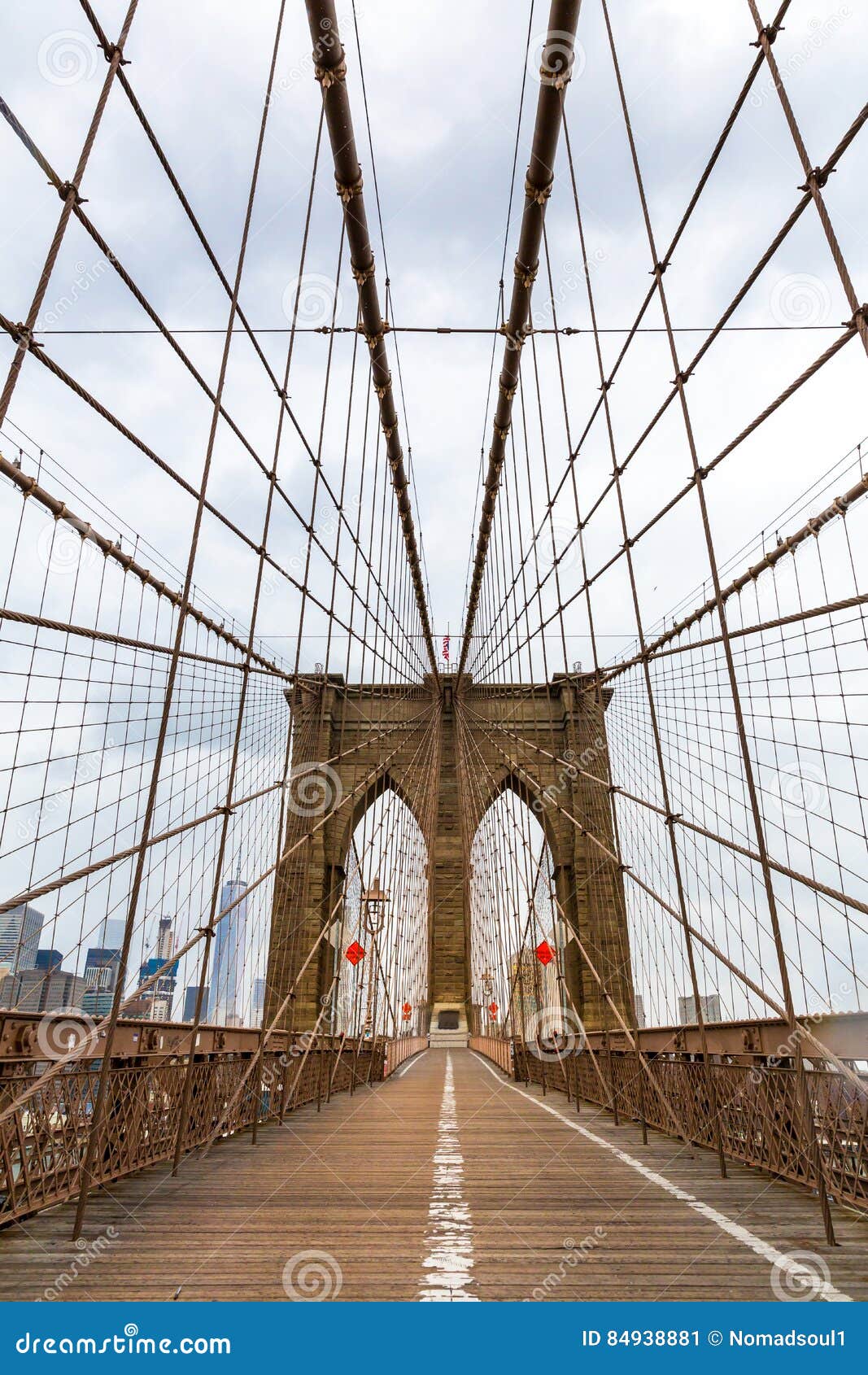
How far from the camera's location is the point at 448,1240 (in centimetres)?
249

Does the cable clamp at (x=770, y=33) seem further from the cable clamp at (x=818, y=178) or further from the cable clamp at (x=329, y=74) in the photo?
the cable clamp at (x=329, y=74)

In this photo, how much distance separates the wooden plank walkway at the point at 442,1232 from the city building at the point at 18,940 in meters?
2.39

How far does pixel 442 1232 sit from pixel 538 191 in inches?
272

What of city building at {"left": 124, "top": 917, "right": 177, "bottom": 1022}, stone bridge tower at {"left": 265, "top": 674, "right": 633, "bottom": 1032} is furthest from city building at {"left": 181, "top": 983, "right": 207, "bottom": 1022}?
stone bridge tower at {"left": 265, "top": 674, "right": 633, "bottom": 1032}

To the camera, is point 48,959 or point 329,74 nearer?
point 329,74

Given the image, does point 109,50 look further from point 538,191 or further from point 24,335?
point 538,191

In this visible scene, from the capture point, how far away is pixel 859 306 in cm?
246

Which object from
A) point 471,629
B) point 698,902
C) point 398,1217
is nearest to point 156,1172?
point 398,1217

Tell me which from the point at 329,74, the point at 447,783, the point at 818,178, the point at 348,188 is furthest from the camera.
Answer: the point at 447,783

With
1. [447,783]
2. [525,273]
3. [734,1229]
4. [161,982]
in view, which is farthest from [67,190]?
[447,783]

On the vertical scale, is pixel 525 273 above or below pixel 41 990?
above

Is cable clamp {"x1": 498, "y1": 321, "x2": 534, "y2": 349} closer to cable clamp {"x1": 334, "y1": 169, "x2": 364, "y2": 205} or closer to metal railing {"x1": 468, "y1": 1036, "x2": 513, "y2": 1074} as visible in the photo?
cable clamp {"x1": 334, "y1": 169, "x2": 364, "y2": 205}

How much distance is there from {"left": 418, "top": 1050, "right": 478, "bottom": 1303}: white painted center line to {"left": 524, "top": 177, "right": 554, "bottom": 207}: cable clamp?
6.79 meters
